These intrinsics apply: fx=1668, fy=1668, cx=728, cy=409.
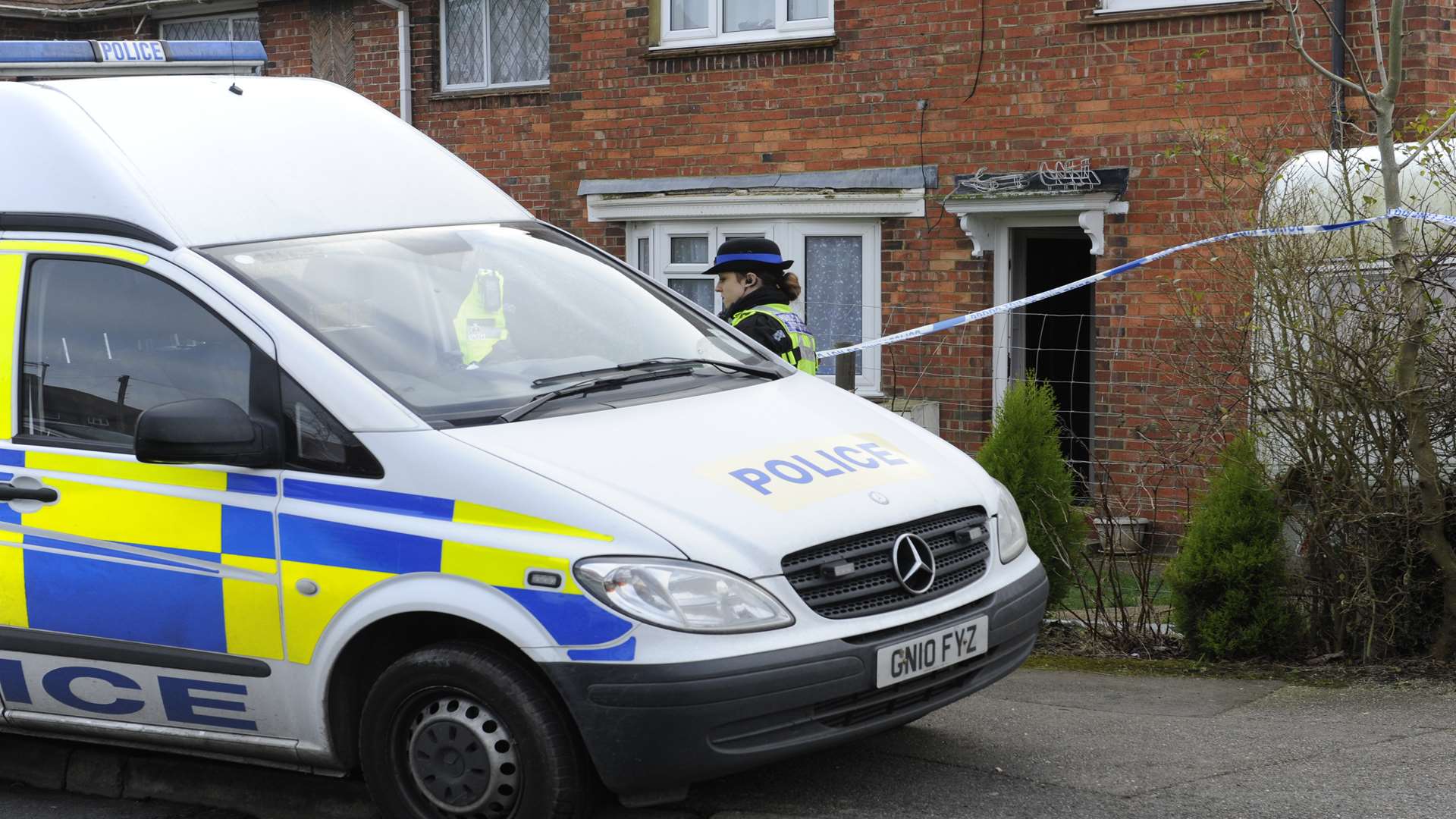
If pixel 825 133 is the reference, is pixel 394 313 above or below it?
below

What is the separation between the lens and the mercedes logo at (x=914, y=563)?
450cm

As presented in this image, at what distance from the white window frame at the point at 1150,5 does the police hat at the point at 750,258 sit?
18.5 ft

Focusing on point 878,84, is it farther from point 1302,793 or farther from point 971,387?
point 1302,793

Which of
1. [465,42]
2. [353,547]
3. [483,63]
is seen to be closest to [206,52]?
[353,547]

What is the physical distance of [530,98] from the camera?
1656 cm

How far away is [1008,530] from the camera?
16.8 feet

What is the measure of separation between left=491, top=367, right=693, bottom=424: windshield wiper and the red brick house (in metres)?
5.73

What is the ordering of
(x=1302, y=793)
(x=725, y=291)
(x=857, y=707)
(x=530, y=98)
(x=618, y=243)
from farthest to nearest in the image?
(x=530, y=98) → (x=618, y=243) → (x=725, y=291) → (x=1302, y=793) → (x=857, y=707)

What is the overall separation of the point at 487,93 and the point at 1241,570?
11.8 meters

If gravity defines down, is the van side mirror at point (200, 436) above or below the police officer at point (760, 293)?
below

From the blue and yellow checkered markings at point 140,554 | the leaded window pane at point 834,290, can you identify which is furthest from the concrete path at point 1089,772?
the leaded window pane at point 834,290

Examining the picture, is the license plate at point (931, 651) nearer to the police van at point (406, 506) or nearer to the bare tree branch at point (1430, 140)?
the police van at point (406, 506)

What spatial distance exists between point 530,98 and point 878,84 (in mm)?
4745

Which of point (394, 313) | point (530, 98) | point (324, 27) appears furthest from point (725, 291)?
point (324, 27)
